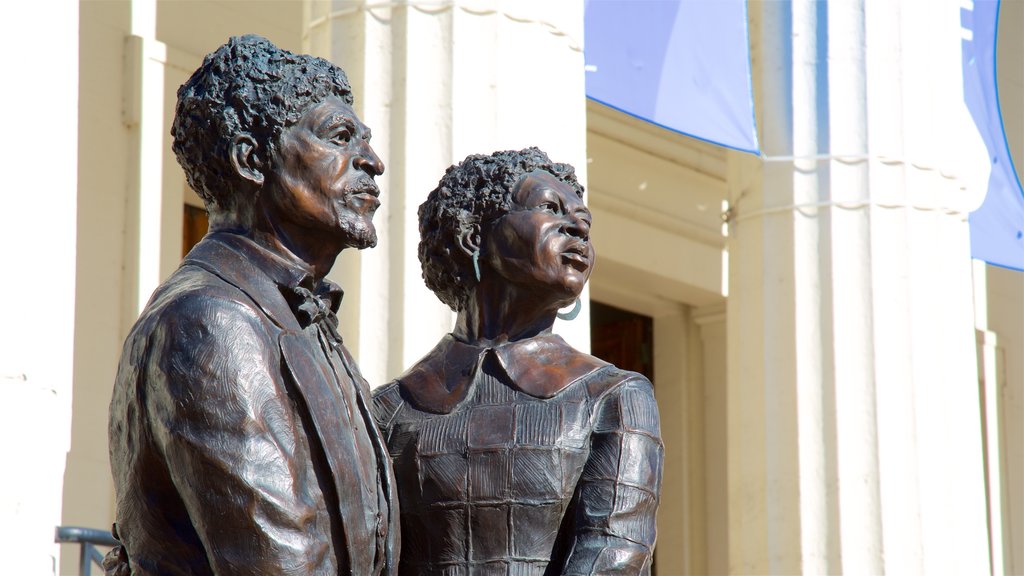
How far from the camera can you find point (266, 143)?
3.62m

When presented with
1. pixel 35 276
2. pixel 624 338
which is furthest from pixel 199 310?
pixel 624 338

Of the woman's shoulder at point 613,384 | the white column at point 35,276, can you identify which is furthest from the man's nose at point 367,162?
the white column at point 35,276

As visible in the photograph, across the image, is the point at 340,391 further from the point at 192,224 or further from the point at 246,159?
the point at 192,224

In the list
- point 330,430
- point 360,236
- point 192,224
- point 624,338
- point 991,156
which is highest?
point 991,156

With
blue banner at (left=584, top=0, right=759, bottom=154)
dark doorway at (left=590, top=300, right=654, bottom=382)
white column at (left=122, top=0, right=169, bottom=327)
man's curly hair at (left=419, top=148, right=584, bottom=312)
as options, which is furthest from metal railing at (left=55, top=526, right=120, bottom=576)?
dark doorway at (left=590, top=300, right=654, bottom=382)

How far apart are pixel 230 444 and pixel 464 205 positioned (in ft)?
3.71

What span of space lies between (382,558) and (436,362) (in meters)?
0.74

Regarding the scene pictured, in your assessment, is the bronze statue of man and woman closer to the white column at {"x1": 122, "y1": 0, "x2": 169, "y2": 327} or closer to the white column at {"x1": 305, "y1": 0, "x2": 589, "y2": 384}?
the white column at {"x1": 305, "y1": 0, "x2": 589, "y2": 384}

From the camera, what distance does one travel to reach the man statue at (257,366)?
130 inches

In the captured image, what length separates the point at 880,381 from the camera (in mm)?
9469

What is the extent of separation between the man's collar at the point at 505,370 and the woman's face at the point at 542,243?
4.8 inches

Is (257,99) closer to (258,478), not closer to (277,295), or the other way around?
(277,295)

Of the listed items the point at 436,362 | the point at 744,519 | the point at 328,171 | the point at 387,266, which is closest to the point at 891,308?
the point at 744,519

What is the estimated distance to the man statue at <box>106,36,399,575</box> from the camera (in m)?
3.30
